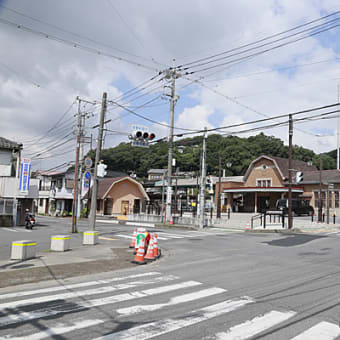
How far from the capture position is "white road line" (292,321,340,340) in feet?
17.1

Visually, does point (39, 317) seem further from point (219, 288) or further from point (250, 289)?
point (250, 289)

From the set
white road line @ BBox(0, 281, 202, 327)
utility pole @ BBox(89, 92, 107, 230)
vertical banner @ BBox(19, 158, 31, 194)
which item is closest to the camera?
white road line @ BBox(0, 281, 202, 327)

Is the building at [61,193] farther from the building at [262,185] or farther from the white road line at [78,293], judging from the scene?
the white road line at [78,293]

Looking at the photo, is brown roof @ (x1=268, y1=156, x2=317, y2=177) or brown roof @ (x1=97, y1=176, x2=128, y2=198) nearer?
brown roof @ (x1=268, y1=156, x2=317, y2=177)

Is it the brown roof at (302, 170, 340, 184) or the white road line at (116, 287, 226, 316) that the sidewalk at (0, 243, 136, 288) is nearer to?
the white road line at (116, 287, 226, 316)

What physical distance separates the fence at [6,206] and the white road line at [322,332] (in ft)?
95.9

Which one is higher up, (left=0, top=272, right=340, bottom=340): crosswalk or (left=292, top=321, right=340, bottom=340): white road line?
(left=292, top=321, right=340, bottom=340): white road line

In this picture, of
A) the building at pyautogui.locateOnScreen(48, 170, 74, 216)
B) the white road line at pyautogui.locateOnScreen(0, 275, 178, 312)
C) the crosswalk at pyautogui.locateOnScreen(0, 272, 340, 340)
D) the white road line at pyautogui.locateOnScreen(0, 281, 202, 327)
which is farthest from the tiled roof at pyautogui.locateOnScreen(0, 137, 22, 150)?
the white road line at pyautogui.locateOnScreen(0, 281, 202, 327)

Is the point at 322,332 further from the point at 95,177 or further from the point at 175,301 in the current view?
the point at 95,177

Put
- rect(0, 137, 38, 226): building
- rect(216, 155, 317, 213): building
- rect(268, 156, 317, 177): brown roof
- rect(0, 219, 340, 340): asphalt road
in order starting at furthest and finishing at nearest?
rect(268, 156, 317, 177): brown roof, rect(216, 155, 317, 213): building, rect(0, 137, 38, 226): building, rect(0, 219, 340, 340): asphalt road

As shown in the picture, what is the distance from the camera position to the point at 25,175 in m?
29.8

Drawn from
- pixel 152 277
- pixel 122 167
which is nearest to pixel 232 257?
pixel 152 277

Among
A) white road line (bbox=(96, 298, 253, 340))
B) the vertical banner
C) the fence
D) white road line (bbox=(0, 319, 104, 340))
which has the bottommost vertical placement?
white road line (bbox=(0, 319, 104, 340))

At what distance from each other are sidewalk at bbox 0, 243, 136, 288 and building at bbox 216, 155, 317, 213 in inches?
1271
